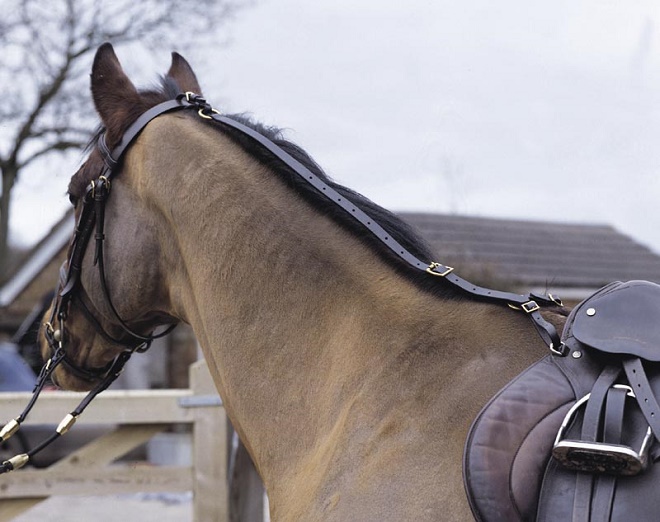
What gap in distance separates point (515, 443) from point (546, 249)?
17854mm

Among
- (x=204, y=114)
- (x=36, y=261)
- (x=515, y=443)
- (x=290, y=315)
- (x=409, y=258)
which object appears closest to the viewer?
(x=515, y=443)

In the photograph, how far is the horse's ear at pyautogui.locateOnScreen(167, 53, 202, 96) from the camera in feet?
9.08

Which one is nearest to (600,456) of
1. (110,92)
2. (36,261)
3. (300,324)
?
(300,324)

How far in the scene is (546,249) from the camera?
742 inches

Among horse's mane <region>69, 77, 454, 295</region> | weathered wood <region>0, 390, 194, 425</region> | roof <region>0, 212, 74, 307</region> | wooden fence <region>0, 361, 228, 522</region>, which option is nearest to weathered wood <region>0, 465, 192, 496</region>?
wooden fence <region>0, 361, 228, 522</region>

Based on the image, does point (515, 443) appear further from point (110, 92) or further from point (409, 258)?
point (110, 92)

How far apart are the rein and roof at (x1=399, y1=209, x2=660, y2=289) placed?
38.3ft

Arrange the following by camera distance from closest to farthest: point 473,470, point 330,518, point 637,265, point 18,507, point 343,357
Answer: point 473,470
point 330,518
point 343,357
point 18,507
point 637,265

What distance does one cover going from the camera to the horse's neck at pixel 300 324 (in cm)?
186

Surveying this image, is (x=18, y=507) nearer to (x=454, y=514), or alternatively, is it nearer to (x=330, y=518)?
(x=330, y=518)

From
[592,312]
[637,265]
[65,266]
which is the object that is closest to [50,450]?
[65,266]

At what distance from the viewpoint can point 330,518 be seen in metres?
1.77

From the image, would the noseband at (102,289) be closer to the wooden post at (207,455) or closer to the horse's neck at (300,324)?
the horse's neck at (300,324)

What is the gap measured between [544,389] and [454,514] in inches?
13.2
